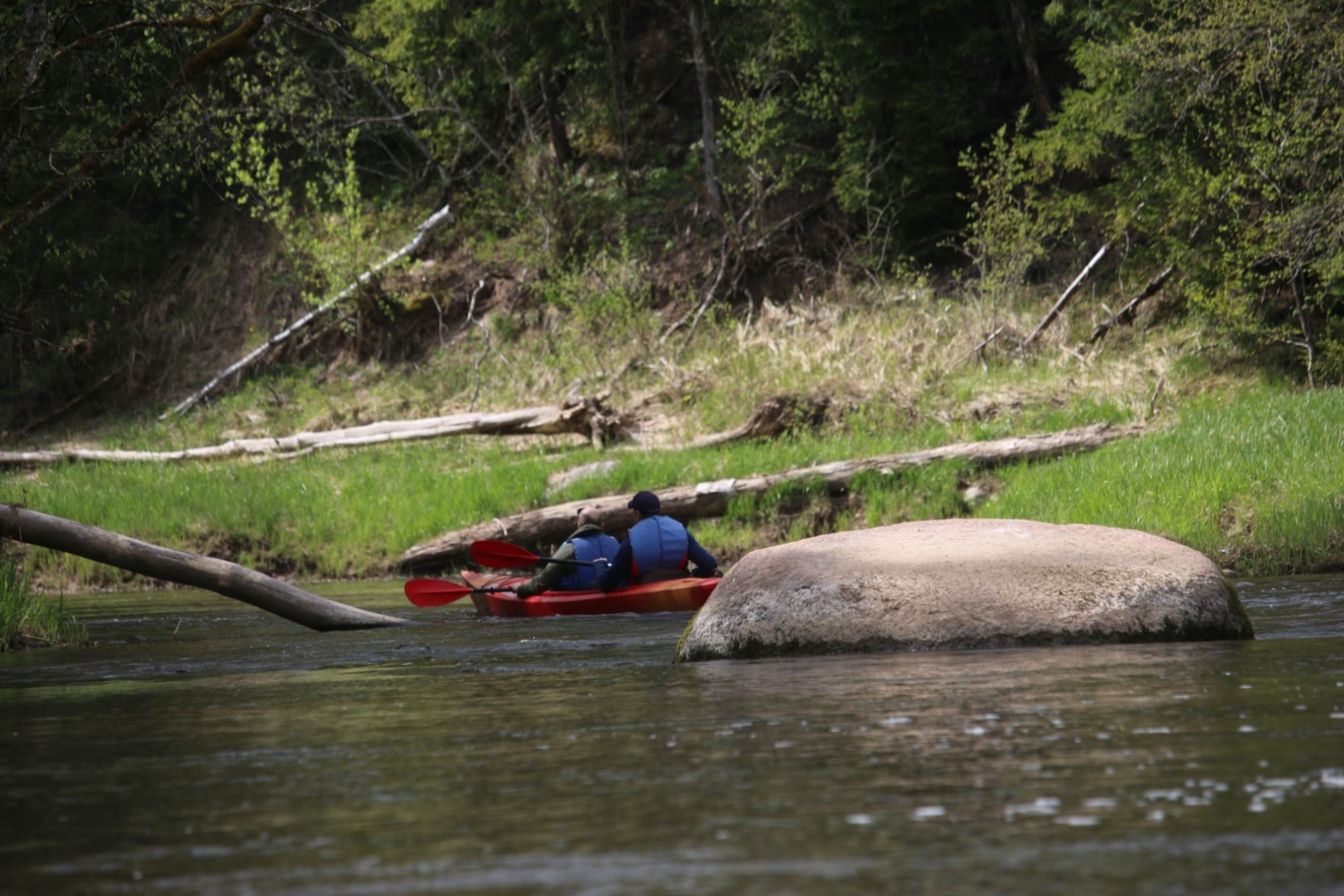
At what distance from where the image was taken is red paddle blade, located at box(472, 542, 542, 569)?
12.0 metres

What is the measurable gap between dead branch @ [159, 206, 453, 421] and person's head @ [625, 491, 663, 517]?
1465cm

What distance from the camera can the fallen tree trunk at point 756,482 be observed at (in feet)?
49.8

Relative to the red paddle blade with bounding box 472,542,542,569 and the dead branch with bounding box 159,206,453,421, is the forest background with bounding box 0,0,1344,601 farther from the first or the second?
the red paddle blade with bounding box 472,542,542,569

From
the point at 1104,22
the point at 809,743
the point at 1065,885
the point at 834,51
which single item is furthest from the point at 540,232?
the point at 1065,885

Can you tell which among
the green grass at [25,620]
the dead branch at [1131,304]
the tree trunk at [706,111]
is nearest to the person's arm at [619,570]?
the green grass at [25,620]

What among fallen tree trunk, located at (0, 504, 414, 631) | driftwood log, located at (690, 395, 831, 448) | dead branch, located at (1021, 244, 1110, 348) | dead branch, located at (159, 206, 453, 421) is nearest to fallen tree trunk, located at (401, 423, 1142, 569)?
driftwood log, located at (690, 395, 831, 448)

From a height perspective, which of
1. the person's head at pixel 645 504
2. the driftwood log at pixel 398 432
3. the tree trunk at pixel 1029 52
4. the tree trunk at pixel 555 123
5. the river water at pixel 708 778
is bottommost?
the river water at pixel 708 778

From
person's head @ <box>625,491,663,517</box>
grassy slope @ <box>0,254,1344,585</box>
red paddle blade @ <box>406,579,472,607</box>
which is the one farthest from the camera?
grassy slope @ <box>0,254,1344,585</box>

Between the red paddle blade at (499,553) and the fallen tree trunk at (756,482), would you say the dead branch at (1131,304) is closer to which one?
the fallen tree trunk at (756,482)

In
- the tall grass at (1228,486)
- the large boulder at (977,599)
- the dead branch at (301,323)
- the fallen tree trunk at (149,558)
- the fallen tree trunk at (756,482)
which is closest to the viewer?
the large boulder at (977,599)

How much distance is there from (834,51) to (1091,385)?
7.14 m

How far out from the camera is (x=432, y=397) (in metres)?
24.3

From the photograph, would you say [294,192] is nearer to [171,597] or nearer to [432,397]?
[432,397]

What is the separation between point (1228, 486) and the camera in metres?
12.5
